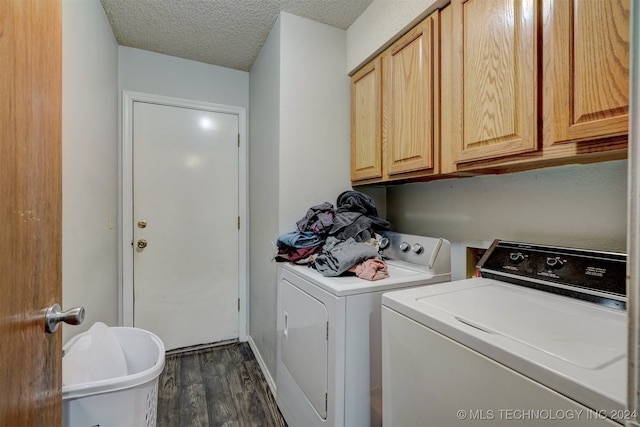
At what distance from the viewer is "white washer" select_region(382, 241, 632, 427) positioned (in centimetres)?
55

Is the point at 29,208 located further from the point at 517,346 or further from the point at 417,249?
the point at 417,249

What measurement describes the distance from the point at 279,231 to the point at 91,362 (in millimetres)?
1052

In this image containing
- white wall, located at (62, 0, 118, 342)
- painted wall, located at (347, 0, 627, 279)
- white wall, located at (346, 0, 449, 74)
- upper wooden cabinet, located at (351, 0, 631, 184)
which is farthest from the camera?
white wall, located at (346, 0, 449, 74)

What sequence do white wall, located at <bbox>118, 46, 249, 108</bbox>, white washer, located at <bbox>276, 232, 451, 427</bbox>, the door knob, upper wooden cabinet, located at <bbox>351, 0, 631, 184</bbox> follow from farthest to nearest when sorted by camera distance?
1. white wall, located at <bbox>118, 46, 249, 108</bbox>
2. white washer, located at <bbox>276, 232, 451, 427</bbox>
3. upper wooden cabinet, located at <bbox>351, 0, 631, 184</bbox>
4. the door knob

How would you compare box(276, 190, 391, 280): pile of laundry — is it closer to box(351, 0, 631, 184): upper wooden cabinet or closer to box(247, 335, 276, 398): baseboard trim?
box(351, 0, 631, 184): upper wooden cabinet

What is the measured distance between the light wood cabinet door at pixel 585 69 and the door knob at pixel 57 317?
58.2 inches

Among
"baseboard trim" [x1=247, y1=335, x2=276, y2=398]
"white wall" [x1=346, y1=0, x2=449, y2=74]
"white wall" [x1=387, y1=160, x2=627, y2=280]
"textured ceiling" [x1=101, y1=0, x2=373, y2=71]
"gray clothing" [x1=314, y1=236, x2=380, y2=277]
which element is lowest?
"baseboard trim" [x1=247, y1=335, x2=276, y2=398]

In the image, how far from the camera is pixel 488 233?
1.48m

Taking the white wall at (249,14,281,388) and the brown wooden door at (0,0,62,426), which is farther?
the white wall at (249,14,281,388)

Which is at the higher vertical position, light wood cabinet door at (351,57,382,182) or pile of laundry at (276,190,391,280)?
light wood cabinet door at (351,57,382,182)

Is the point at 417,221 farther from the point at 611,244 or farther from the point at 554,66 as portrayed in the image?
the point at 554,66

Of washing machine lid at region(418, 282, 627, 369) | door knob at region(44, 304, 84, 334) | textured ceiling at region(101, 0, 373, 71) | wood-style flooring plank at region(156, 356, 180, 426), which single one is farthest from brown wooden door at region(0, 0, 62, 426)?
textured ceiling at region(101, 0, 373, 71)

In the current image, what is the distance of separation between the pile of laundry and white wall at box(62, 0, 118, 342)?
0.98 metres

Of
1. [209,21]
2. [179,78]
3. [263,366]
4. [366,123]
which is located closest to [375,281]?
[366,123]
